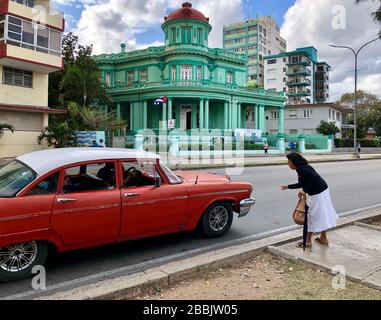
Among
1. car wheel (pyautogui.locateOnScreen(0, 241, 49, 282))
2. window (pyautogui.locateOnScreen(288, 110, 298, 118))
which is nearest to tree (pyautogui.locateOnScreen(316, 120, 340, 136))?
window (pyautogui.locateOnScreen(288, 110, 298, 118))

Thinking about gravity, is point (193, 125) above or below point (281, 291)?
above

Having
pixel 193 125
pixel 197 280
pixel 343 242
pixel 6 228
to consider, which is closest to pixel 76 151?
pixel 6 228

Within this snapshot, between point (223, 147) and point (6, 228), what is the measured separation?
2991cm

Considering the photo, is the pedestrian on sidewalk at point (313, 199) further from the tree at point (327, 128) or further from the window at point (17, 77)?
the tree at point (327, 128)

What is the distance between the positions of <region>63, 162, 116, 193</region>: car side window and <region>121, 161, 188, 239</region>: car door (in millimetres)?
193

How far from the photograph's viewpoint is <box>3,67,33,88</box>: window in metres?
22.0

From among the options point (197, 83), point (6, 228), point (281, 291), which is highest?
point (197, 83)

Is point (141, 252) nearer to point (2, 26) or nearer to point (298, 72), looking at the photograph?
point (2, 26)

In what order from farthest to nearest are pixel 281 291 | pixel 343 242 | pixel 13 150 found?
pixel 13 150 < pixel 343 242 < pixel 281 291

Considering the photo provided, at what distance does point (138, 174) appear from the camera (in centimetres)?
516

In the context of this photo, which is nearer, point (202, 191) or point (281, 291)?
point (281, 291)

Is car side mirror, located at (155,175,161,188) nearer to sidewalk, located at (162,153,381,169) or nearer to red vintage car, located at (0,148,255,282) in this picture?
red vintage car, located at (0,148,255,282)

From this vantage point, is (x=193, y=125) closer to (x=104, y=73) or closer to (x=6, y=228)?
(x=104, y=73)

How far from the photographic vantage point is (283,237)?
18.1 feet
